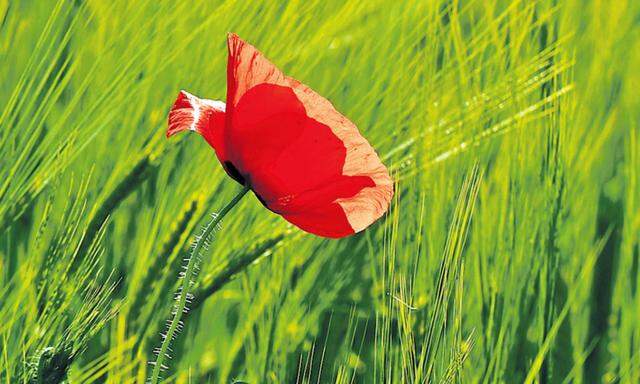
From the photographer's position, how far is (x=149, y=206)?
56 cm

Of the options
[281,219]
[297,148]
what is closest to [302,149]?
[297,148]

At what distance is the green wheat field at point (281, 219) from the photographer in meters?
0.46

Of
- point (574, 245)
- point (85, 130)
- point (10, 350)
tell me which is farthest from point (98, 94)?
point (574, 245)

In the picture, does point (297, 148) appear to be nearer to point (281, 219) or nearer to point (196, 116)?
point (196, 116)

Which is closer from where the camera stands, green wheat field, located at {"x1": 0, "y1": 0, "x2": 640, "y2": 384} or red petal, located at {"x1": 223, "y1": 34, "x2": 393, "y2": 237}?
red petal, located at {"x1": 223, "y1": 34, "x2": 393, "y2": 237}

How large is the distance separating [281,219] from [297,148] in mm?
140

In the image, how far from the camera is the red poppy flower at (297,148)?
0.35 m

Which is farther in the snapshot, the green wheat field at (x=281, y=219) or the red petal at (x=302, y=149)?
the green wheat field at (x=281, y=219)

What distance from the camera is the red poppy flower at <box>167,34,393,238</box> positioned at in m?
0.35

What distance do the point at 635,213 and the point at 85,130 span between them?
27cm

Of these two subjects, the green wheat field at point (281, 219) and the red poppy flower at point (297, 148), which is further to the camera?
the green wheat field at point (281, 219)

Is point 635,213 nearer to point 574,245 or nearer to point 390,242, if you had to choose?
point 574,245

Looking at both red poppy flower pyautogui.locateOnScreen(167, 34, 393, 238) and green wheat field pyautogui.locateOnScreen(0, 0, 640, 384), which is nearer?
red poppy flower pyautogui.locateOnScreen(167, 34, 393, 238)

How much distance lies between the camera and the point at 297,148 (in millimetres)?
357
